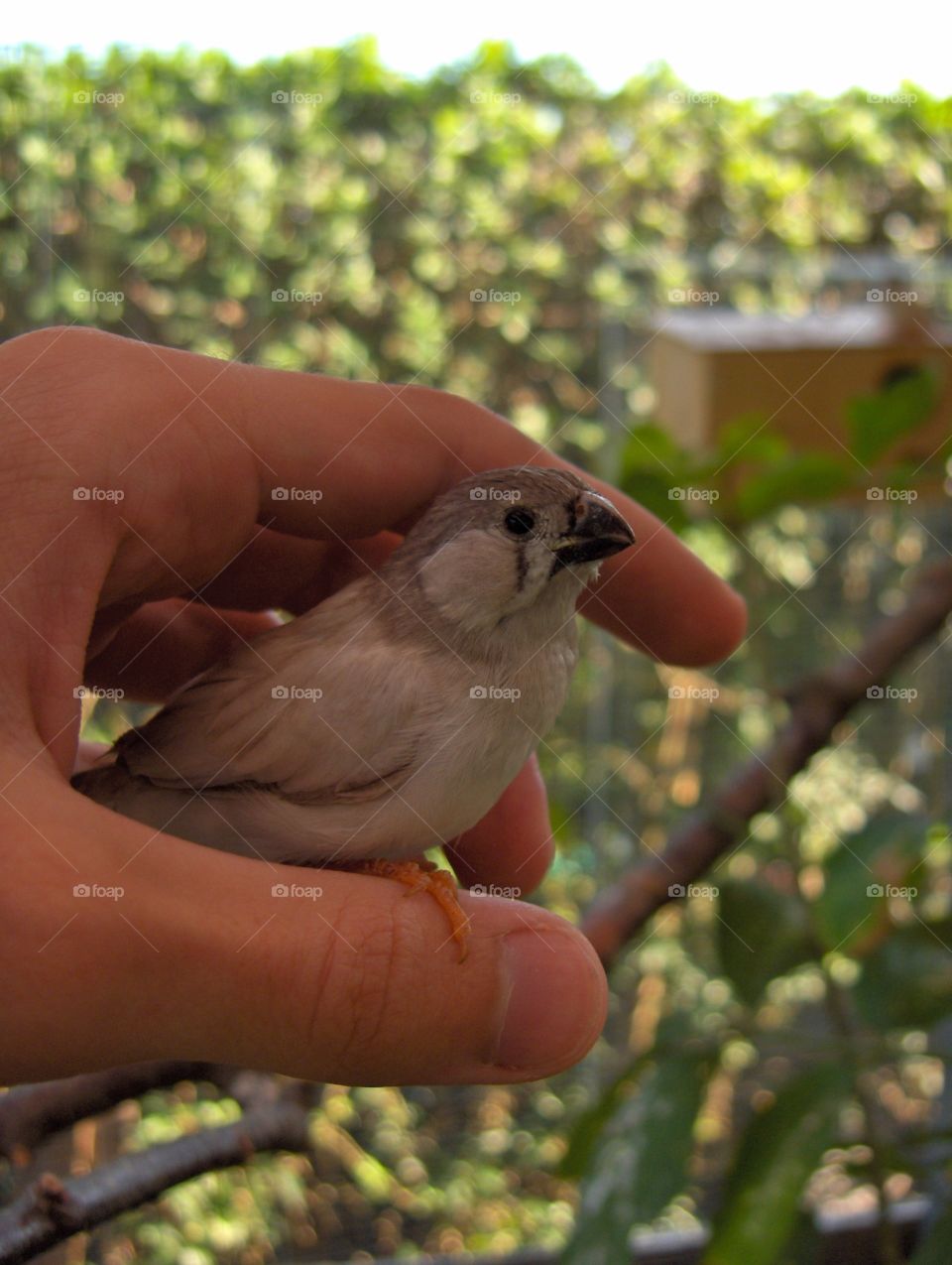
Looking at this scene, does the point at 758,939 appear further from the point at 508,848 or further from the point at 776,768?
the point at 508,848

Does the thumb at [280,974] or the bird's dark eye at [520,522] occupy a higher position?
the bird's dark eye at [520,522]

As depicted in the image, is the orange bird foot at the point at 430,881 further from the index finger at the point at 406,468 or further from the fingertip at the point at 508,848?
the index finger at the point at 406,468

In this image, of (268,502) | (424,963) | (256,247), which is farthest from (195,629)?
(256,247)

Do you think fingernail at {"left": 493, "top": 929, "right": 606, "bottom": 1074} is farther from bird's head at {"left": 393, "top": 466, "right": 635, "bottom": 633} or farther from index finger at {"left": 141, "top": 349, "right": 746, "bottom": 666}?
index finger at {"left": 141, "top": 349, "right": 746, "bottom": 666}

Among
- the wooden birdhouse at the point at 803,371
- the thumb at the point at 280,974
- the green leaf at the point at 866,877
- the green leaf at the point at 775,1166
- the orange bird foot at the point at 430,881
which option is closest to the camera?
the thumb at the point at 280,974

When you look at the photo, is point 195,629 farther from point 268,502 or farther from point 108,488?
point 108,488

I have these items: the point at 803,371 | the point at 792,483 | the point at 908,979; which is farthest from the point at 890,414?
the point at 908,979

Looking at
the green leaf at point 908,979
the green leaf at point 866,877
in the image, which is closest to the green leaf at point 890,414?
the green leaf at point 866,877
